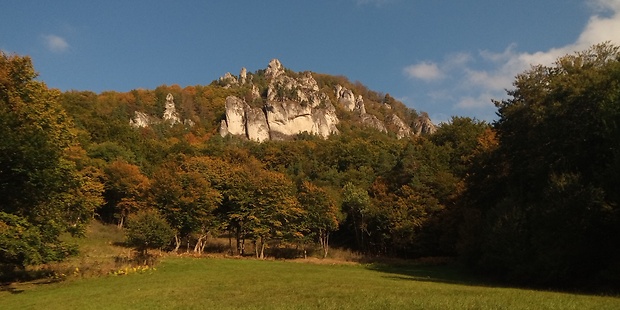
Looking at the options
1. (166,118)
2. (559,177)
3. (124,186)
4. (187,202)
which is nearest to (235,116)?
(166,118)

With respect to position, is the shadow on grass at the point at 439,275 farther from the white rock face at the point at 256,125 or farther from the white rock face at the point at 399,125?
the white rock face at the point at 399,125

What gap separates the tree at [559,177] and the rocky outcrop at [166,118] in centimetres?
10567

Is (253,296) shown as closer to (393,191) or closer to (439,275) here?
(439,275)

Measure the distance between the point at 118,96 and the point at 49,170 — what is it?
4738 inches

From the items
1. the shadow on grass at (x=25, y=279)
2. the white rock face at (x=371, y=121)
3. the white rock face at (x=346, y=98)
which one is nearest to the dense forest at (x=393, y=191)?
the shadow on grass at (x=25, y=279)

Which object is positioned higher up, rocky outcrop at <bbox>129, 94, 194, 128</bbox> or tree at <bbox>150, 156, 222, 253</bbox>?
rocky outcrop at <bbox>129, 94, 194, 128</bbox>

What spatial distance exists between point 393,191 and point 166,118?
97.6 m

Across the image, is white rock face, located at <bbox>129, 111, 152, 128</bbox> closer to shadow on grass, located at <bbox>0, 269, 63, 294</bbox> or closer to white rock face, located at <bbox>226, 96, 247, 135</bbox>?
white rock face, located at <bbox>226, 96, 247, 135</bbox>

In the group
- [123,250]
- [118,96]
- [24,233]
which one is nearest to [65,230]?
[24,233]

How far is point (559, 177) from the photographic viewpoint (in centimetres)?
2420

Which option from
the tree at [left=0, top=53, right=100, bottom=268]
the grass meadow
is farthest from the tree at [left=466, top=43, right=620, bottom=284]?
the tree at [left=0, top=53, right=100, bottom=268]

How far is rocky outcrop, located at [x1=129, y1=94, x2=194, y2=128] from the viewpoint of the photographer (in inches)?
4953

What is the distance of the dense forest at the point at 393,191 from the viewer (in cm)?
2211

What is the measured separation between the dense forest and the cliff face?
6209 cm
